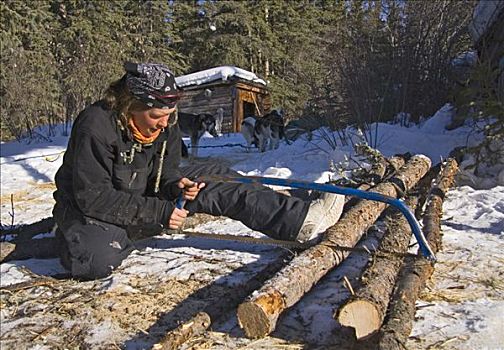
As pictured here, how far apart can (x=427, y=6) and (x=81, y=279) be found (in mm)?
6356

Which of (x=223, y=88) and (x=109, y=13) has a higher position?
(x=109, y=13)

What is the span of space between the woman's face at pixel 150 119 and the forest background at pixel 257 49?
3938 mm

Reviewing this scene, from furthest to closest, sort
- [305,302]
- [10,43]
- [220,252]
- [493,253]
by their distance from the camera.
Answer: [10,43] → [220,252] → [493,253] → [305,302]

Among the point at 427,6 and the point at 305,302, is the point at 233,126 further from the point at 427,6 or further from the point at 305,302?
the point at 305,302

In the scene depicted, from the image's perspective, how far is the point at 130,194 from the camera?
2.69 metres

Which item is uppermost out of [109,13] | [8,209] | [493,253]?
[109,13]

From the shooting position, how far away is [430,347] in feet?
5.58

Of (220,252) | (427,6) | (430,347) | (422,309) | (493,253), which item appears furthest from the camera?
(427,6)

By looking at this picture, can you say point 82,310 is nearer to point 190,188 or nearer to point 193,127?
point 190,188

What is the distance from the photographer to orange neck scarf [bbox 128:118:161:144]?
266cm

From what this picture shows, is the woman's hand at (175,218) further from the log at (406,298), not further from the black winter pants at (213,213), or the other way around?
the log at (406,298)

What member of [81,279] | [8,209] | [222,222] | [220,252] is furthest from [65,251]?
[8,209]

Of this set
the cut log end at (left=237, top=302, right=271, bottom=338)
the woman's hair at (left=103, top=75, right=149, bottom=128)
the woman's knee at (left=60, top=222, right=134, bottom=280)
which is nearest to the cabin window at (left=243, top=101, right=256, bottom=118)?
the woman's hair at (left=103, top=75, right=149, bottom=128)

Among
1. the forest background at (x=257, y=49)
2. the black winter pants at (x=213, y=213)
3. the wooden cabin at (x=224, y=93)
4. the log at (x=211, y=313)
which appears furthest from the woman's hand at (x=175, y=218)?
the wooden cabin at (x=224, y=93)
